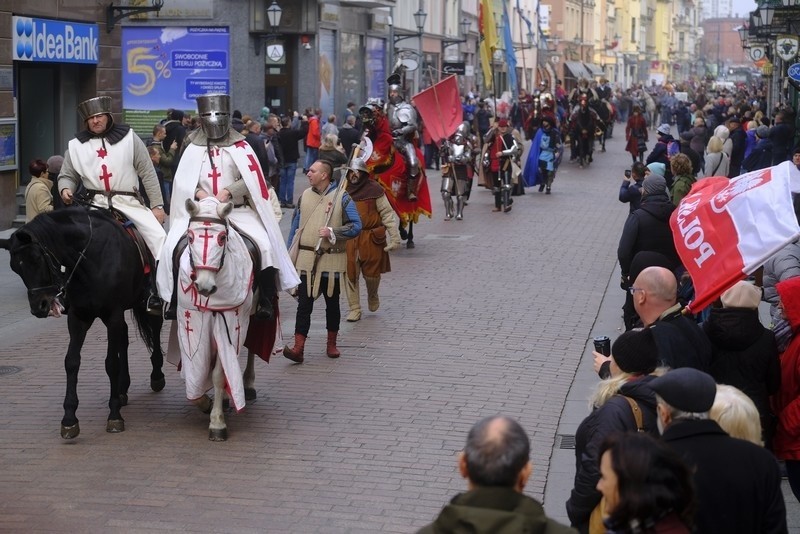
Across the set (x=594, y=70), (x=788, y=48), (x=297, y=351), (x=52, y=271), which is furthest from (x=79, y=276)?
(x=594, y=70)

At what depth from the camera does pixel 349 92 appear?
37.6 m

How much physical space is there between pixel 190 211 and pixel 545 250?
10.5 m

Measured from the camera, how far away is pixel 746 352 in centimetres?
639

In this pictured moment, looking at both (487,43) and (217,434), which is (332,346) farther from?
(487,43)

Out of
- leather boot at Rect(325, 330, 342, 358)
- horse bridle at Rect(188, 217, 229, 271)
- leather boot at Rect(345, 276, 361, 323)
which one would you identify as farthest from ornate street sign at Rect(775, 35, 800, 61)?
horse bridle at Rect(188, 217, 229, 271)

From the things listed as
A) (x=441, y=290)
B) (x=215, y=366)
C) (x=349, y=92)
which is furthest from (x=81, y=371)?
(x=349, y=92)

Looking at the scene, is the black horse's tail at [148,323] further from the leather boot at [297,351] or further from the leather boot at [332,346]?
the leather boot at [332,346]

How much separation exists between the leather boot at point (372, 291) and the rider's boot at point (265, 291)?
3835 millimetres

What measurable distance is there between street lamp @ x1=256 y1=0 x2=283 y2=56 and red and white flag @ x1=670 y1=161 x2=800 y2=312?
25.6m

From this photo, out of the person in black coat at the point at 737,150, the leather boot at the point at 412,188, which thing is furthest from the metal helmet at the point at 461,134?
the person in black coat at the point at 737,150

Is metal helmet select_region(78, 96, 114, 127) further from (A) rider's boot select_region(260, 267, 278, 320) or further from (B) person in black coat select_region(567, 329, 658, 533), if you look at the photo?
(B) person in black coat select_region(567, 329, 658, 533)

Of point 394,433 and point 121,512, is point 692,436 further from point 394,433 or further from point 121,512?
point 394,433

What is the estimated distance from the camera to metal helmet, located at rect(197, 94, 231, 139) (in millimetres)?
8922

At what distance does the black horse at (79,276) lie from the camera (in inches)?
322
